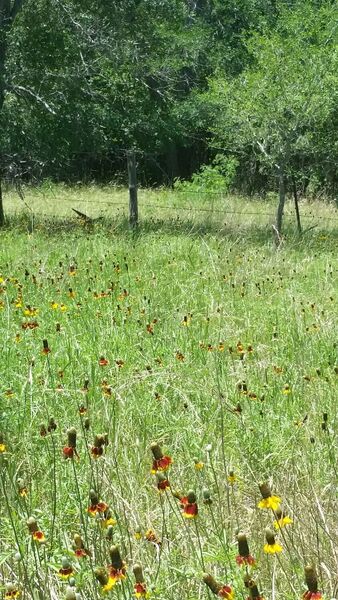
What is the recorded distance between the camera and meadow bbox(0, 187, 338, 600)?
1931 millimetres

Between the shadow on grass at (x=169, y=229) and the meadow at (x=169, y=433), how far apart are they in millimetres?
2314

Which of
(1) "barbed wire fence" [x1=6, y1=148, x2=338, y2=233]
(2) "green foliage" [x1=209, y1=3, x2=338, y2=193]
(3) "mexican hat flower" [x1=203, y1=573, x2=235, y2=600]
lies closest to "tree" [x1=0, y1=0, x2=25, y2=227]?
(1) "barbed wire fence" [x1=6, y1=148, x2=338, y2=233]

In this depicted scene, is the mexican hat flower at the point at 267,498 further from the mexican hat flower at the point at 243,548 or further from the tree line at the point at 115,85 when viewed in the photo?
the tree line at the point at 115,85

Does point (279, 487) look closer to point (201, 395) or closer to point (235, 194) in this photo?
point (201, 395)

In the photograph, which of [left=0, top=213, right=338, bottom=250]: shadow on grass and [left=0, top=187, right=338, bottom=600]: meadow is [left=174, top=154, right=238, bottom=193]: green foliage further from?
[left=0, top=187, right=338, bottom=600]: meadow

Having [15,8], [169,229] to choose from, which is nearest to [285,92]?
[169,229]

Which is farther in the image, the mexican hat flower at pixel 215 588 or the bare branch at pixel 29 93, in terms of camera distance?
the bare branch at pixel 29 93

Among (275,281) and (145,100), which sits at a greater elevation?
(145,100)

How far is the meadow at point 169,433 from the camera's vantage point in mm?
1931

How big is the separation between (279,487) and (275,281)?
393 cm

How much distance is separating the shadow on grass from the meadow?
2314 millimetres

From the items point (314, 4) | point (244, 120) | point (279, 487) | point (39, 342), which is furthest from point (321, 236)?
point (314, 4)

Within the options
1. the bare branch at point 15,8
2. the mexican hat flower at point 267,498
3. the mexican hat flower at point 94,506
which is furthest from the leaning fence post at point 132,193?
the mexican hat flower at point 267,498

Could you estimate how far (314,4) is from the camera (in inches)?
717
